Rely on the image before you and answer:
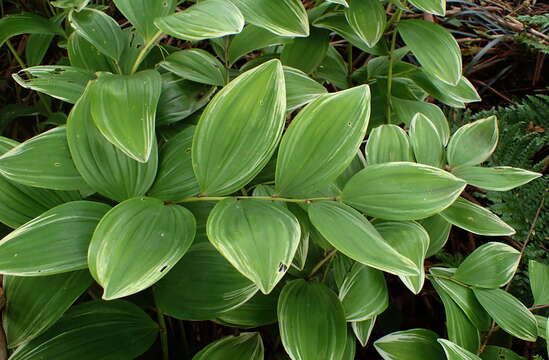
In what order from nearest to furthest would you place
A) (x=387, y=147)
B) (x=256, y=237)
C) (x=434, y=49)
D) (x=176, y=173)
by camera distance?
(x=256, y=237)
(x=176, y=173)
(x=387, y=147)
(x=434, y=49)

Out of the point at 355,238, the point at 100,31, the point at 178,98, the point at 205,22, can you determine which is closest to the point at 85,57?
the point at 100,31

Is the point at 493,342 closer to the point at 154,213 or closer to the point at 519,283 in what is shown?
the point at 519,283

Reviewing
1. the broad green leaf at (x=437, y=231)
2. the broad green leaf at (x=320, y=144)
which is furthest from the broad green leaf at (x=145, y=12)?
the broad green leaf at (x=437, y=231)

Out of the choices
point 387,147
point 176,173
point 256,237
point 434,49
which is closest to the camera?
point 256,237

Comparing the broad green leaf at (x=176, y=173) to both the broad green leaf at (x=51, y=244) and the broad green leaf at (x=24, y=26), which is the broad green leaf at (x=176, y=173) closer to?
the broad green leaf at (x=51, y=244)

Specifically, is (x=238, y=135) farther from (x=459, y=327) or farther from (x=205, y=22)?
(x=459, y=327)

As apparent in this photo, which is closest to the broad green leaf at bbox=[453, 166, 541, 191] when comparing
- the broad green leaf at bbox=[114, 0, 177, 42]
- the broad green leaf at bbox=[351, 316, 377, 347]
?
the broad green leaf at bbox=[351, 316, 377, 347]

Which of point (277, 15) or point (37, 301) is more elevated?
point (277, 15)
